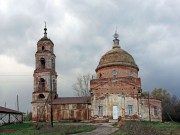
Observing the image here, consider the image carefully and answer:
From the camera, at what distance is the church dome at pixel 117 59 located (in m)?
41.6

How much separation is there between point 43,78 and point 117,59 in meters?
12.3

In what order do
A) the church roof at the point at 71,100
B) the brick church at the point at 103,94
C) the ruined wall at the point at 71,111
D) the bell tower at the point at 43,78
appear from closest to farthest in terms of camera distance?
1. the brick church at the point at 103,94
2. the ruined wall at the point at 71,111
3. the church roof at the point at 71,100
4. the bell tower at the point at 43,78

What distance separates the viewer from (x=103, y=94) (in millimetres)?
40031

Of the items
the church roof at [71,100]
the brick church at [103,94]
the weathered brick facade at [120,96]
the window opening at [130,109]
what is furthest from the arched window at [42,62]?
the window opening at [130,109]

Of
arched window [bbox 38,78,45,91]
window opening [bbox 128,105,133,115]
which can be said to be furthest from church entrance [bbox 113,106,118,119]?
arched window [bbox 38,78,45,91]

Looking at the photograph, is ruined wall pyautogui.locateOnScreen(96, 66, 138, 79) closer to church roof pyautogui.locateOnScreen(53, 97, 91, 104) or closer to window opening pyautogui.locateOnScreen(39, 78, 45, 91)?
church roof pyautogui.locateOnScreen(53, 97, 91, 104)

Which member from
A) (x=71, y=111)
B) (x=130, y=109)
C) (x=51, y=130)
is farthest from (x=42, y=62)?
(x=51, y=130)

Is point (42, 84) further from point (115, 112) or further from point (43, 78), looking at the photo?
point (115, 112)

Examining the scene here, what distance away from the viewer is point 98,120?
3922 centimetres

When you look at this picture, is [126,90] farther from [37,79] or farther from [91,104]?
[37,79]

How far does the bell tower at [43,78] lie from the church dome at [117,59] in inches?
319

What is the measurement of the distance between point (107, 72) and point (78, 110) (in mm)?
7037

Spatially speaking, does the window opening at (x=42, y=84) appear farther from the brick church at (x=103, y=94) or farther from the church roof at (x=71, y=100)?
the church roof at (x=71, y=100)

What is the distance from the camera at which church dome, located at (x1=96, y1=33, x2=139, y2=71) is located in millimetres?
41594
